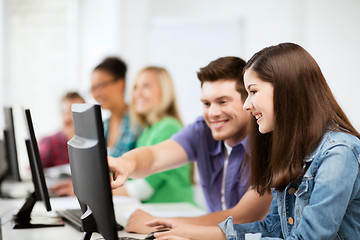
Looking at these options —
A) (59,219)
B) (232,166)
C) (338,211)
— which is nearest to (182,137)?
(232,166)

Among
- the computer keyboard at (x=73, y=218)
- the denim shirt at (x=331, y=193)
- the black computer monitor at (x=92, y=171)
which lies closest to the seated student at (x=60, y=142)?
the computer keyboard at (x=73, y=218)

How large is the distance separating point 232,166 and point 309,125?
66cm

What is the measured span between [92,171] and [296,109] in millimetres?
532

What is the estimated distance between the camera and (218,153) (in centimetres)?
179

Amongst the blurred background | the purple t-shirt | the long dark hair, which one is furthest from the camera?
the blurred background

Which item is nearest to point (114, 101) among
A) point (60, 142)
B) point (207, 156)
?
point (60, 142)

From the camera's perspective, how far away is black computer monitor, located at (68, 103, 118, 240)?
3.10ft

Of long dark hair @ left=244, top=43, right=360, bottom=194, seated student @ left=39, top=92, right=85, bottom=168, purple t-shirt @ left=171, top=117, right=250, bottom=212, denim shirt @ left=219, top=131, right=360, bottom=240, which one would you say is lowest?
seated student @ left=39, top=92, right=85, bottom=168

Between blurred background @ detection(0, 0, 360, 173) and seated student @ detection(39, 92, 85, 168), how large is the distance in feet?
1.93

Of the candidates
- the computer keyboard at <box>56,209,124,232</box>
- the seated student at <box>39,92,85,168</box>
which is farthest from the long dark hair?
the seated student at <box>39,92,85,168</box>

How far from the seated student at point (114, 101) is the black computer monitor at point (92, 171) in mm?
1617

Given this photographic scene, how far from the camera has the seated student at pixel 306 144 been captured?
986 mm

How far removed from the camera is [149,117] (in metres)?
2.68

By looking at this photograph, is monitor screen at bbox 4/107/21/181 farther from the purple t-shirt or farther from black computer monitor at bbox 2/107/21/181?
the purple t-shirt
